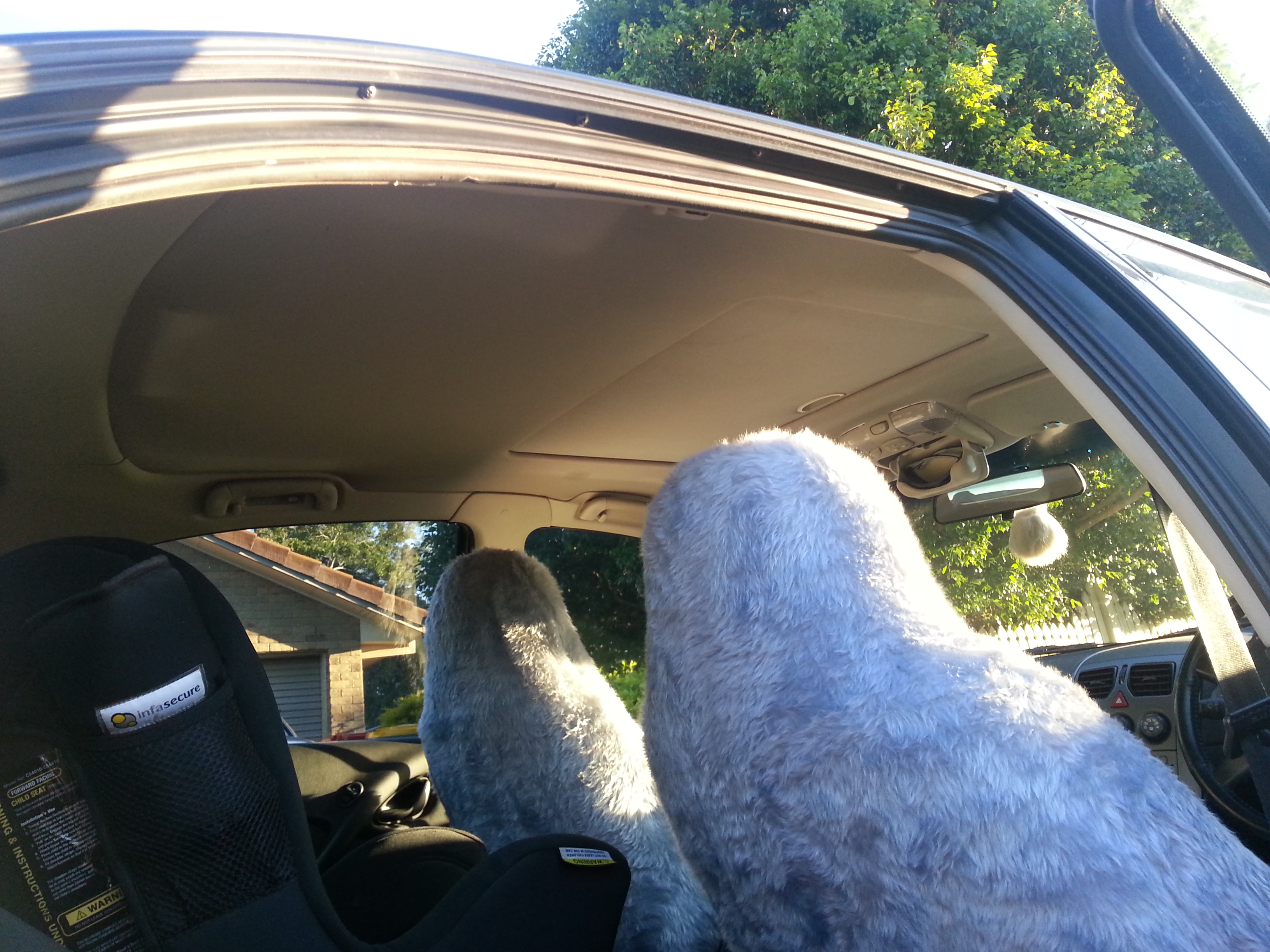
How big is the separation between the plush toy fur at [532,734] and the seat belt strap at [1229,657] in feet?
3.22

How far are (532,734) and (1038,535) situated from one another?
5.11ft

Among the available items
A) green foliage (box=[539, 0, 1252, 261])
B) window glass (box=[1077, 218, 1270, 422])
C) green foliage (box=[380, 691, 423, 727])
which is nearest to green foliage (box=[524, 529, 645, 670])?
green foliage (box=[380, 691, 423, 727])

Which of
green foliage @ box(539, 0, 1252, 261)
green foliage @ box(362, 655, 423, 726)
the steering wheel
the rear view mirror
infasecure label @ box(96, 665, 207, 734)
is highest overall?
green foliage @ box(539, 0, 1252, 261)

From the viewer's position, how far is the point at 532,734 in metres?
2.10

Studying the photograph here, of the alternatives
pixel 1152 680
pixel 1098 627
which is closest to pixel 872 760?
pixel 1152 680

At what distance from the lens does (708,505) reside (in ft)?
4.09

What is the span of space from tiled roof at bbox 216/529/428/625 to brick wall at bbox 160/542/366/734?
10cm

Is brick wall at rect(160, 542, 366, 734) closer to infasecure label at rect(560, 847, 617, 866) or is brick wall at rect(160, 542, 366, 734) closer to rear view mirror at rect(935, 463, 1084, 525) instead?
infasecure label at rect(560, 847, 617, 866)

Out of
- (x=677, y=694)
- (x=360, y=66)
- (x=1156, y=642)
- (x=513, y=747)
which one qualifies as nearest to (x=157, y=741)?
(x=677, y=694)

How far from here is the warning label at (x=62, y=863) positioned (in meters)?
1.10

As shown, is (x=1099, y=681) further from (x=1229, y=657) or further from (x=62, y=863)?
(x=62, y=863)

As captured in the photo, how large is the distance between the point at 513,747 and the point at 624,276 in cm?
102

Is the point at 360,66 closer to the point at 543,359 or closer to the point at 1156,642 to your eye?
the point at 543,359

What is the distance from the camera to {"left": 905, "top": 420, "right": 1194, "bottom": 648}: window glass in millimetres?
2348
